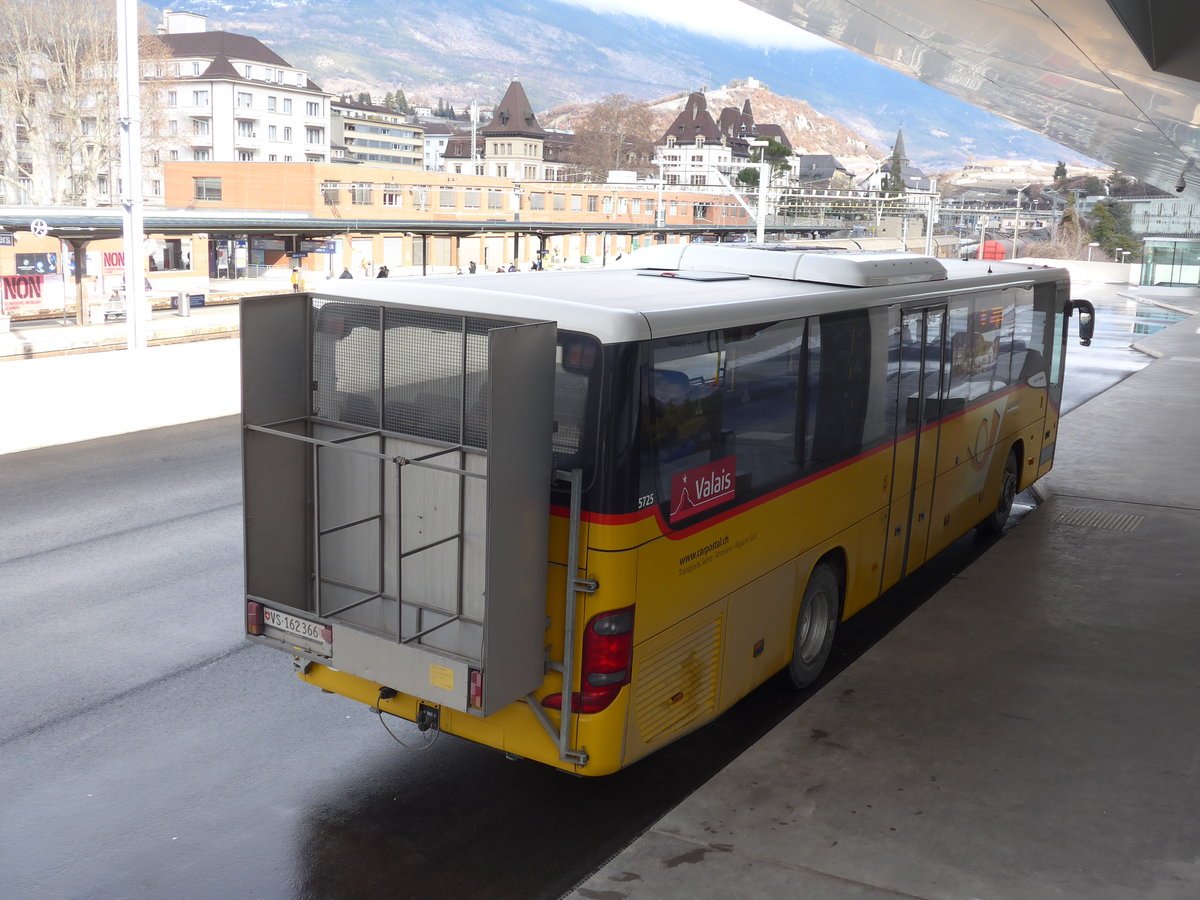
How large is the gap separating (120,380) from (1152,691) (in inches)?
689

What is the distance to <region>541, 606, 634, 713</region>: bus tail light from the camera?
213 inches

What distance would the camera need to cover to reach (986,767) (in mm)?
6441

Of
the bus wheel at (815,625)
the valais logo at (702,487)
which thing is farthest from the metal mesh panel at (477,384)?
the bus wheel at (815,625)

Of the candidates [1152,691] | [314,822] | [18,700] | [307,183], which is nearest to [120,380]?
[18,700]

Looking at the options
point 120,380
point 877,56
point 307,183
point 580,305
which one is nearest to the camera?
point 580,305

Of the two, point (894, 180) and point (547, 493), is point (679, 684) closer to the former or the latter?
point (547, 493)

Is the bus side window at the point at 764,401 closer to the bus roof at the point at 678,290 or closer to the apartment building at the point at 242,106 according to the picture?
the bus roof at the point at 678,290

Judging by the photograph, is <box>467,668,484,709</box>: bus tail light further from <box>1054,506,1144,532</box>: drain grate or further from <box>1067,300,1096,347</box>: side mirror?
<box>1067,300,1096,347</box>: side mirror

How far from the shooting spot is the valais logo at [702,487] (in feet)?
18.8

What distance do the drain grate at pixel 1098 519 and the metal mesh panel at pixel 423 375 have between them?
910 cm

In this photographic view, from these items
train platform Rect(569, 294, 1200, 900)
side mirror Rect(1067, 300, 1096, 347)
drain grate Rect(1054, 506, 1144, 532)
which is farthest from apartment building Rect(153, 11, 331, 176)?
train platform Rect(569, 294, 1200, 900)

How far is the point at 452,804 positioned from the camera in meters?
6.14

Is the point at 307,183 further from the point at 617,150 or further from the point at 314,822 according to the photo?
the point at 617,150

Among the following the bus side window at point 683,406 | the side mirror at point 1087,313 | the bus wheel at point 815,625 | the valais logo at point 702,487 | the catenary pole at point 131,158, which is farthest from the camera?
the catenary pole at point 131,158
